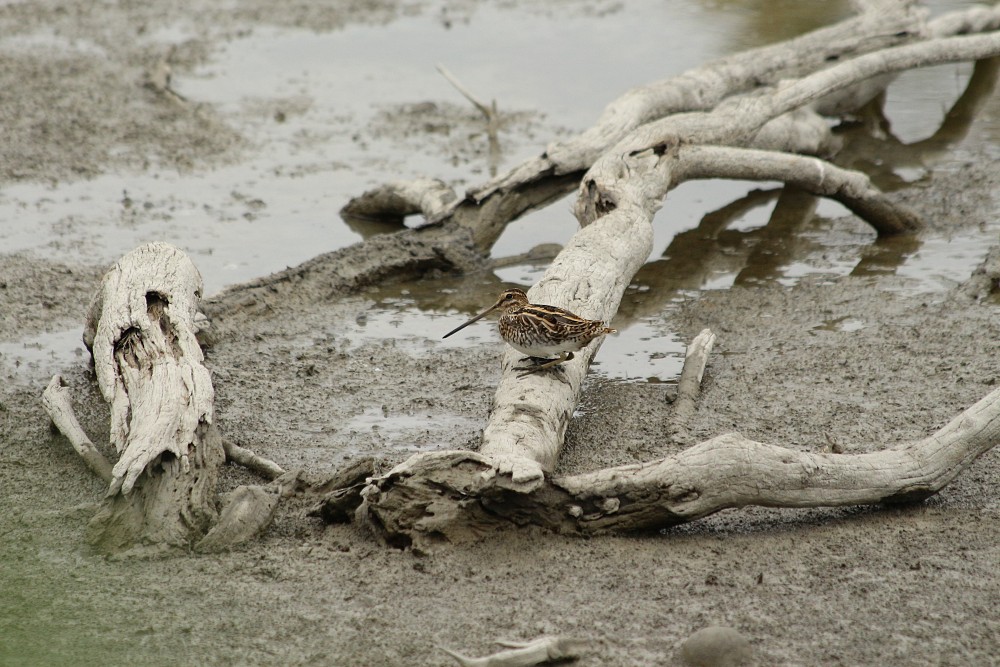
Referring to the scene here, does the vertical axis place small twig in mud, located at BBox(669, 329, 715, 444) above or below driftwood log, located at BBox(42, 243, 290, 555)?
below

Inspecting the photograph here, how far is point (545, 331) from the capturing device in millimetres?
5352

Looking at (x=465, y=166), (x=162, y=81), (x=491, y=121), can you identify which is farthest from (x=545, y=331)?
(x=162, y=81)

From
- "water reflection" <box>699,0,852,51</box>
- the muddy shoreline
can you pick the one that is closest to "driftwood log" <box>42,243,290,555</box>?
the muddy shoreline

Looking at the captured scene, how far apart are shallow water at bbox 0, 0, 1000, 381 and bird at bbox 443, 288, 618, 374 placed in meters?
1.20

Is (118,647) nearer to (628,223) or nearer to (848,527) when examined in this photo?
(848,527)

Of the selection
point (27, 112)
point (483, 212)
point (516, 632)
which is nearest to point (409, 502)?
point (516, 632)

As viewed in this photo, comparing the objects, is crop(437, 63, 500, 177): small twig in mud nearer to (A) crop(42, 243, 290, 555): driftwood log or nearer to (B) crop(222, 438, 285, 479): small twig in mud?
(A) crop(42, 243, 290, 555): driftwood log

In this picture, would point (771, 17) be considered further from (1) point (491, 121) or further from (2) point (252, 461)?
(2) point (252, 461)

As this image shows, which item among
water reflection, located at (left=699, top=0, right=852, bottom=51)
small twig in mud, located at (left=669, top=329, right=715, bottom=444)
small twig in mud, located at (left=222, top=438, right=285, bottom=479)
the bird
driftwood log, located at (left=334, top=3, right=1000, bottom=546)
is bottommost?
small twig in mud, located at (left=669, top=329, right=715, bottom=444)

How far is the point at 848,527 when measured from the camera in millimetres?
4785

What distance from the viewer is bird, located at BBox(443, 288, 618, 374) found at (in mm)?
5359

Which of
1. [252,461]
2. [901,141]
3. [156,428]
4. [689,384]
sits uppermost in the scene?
[156,428]

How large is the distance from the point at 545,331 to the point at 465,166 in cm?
532

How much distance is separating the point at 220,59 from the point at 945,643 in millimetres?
11350
